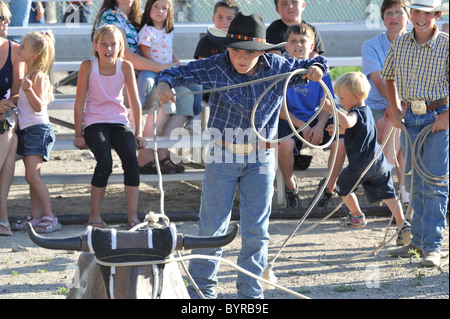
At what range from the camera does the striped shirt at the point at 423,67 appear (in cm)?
532

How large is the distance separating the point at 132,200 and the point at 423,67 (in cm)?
274

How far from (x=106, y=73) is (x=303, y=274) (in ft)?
8.41

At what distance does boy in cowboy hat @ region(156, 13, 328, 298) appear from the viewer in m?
4.29

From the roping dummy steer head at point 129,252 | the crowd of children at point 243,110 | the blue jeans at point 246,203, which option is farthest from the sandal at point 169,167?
the roping dummy steer head at point 129,252

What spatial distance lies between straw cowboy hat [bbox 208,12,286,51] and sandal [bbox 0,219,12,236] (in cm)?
297

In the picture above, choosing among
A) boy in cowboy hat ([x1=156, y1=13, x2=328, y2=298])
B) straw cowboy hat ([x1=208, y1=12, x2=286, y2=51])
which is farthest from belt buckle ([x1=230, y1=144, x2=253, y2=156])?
straw cowboy hat ([x1=208, y1=12, x2=286, y2=51])

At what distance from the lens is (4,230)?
629 cm

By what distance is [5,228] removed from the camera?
6.32 meters

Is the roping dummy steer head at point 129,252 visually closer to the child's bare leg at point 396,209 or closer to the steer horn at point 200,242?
the steer horn at point 200,242

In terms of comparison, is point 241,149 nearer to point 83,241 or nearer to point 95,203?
point 83,241

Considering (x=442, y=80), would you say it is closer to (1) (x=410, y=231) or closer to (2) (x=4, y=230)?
(1) (x=410, y=231)

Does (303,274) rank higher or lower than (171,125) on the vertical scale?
lower

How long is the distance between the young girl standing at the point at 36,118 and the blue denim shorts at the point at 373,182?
8.31 ft
